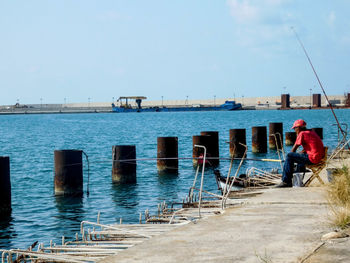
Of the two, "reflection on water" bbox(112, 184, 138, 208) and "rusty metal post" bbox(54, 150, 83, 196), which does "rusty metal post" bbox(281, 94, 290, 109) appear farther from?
"rusty metal post" bbox(54, 150, 83, 196)

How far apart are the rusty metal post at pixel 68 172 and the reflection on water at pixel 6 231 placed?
2056 millimetres

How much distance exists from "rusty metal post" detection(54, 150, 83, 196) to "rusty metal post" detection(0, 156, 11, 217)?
1884 mm

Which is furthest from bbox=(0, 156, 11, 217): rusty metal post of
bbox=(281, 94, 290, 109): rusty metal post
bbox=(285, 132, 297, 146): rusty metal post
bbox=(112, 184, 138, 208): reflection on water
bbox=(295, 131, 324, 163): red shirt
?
bbox=(281, 94, 290, 109): rusty metal post

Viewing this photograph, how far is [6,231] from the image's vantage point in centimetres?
1316

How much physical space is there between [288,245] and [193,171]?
1802 centimetres

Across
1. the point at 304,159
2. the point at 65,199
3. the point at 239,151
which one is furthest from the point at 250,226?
the point at 239,151

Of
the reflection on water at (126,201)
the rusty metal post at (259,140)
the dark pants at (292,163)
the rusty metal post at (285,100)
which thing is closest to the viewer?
the dark pants at (292,163)

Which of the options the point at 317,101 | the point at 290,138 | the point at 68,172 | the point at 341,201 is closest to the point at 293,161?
the point at 341,201

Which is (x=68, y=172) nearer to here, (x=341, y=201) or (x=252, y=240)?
(x=341, y=201)

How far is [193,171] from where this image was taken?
2488cm

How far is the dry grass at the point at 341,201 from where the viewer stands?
7.71 m

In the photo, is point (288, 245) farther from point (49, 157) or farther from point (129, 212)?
point (49, 157)

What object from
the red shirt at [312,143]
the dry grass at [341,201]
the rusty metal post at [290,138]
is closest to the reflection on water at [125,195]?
the red shirt at [312,143]

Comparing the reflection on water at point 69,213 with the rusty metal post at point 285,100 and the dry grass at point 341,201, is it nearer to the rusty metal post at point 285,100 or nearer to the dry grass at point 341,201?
the dry grass at point 341,201
